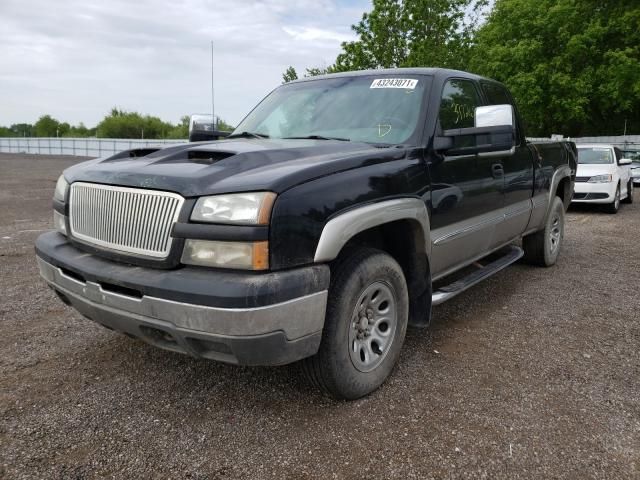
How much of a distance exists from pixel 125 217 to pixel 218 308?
0.76 m

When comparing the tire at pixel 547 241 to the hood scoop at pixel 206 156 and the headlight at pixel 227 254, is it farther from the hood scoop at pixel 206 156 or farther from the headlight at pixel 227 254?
the headlight at pixel 227 254

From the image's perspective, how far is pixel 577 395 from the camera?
2961mm

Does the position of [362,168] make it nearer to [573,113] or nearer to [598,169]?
[598,169]

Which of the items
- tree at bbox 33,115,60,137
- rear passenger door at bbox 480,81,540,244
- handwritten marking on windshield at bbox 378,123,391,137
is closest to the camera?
handwritten marking on windshield at bbox 378,123,391,137

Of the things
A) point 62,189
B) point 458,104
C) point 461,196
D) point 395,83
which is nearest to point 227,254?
point 62,189

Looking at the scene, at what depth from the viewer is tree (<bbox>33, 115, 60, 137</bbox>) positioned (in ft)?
295

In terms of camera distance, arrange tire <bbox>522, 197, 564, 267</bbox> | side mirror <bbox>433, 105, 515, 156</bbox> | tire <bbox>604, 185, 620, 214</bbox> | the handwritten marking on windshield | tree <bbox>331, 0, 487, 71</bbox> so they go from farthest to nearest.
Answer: tree <bbox>331, 0, 487, 71</bbox> < tire <bbox>604, 185, 620, 214</bbox> < tire <bbox>522, 197, 564, 267</bbox> < the handwritten marking on windshield < side mirror <bbox>433, 105, 515, 156</bbox>

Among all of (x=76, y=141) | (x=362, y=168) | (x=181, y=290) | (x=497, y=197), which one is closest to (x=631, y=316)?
(x=497, y=197)

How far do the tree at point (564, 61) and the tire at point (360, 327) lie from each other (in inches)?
1242

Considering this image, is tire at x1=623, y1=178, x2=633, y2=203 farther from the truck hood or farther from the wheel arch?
the truck hood

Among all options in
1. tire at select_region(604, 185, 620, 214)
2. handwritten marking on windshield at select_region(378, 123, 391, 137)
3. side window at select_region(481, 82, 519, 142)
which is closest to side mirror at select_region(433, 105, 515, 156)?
handwritten marking on windshield at select_region(378, 123, 391, 137)

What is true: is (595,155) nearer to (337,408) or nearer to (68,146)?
(337,408)

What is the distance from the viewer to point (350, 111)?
3.63m

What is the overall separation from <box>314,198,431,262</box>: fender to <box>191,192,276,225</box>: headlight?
32 cm
